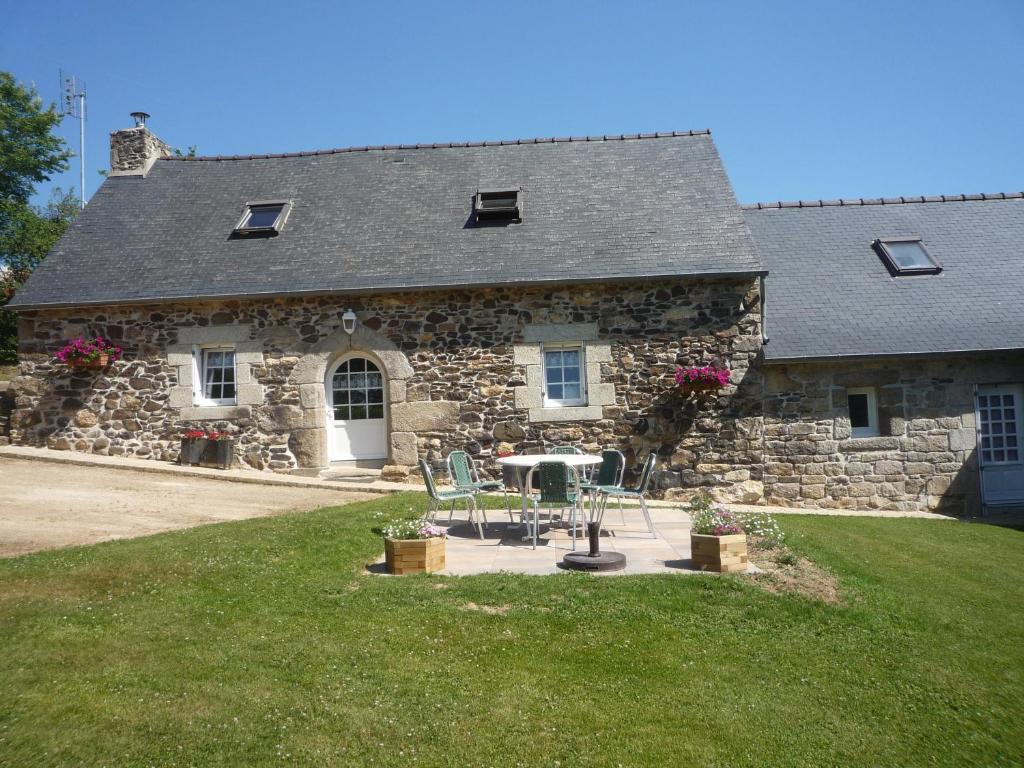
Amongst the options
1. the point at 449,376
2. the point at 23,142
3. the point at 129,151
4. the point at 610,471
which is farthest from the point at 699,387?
the point at 23,142

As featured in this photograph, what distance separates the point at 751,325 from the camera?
10.1 meters

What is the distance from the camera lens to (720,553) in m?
5.65

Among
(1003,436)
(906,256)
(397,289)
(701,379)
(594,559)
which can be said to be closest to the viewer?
(594,559)

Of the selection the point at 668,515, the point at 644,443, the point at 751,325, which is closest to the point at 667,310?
the point at 751,325

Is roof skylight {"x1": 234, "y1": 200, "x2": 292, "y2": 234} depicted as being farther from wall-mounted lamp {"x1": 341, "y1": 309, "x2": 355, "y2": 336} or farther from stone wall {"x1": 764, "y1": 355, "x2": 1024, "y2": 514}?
stone wall {"x1": 764, "y1": 355, "x2": 1024, "y2": 514}

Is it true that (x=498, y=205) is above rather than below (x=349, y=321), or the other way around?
above

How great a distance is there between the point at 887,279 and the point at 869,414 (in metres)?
2.45

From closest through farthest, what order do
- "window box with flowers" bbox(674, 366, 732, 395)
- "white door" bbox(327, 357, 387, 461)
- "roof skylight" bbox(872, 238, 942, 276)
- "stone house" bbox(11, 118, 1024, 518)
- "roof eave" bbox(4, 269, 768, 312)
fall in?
"window box with flowers" bbox(674, 366, 732, 395) < "roof eave" bbox(4, 269, 768, 312) < "stone house" bbox(11, 118, 1024, 518) < "white door" bbox(327, 357, 387, 461) < "roof skylight" bbox(872, 238, 942, 276)

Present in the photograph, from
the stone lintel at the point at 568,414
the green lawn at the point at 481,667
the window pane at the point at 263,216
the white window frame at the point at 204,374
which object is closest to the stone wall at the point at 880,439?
the stone lintel at the point at 568,414

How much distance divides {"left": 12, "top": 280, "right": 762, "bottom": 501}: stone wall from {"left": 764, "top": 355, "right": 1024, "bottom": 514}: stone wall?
41 centimetres

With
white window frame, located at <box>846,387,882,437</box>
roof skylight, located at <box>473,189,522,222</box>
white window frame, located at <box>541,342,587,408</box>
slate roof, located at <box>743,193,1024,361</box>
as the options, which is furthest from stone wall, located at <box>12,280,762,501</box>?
roof skylight, located at <box>473,189,522,222</box>

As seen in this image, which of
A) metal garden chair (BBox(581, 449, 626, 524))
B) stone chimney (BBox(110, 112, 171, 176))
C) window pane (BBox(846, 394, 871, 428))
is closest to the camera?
metal garden chair (BBox(581, 449, 626, 524))

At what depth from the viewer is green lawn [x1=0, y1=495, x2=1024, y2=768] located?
3.30m

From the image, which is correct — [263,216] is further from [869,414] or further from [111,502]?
[869,414]
